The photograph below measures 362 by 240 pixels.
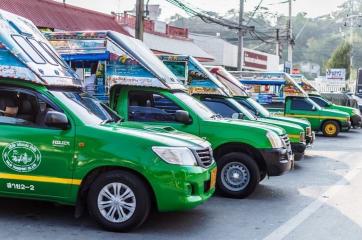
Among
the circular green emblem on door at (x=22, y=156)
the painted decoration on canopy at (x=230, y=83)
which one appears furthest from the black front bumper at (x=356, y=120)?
the circular green emblem on door at (x=22, y=156)

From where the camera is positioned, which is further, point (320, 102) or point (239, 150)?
point (320, 102)

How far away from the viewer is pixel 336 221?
7.16 metres

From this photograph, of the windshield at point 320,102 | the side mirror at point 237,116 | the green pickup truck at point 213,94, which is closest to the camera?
the side mirror at point 237,116

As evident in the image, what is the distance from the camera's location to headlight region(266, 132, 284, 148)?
8625 millimetres

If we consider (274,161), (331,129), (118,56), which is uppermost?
(118,56)

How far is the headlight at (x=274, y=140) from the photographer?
340 inches

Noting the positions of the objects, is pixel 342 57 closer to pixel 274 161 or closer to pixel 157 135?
pixel 274 161

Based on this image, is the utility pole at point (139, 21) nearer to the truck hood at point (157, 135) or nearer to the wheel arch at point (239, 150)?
the wheel arch at point (239, 150)

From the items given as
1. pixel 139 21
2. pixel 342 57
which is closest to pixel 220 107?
pixel 139 21

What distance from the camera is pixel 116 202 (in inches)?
241

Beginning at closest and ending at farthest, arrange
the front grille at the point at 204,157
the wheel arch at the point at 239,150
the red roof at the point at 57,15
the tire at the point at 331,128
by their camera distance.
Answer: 1. the front grille at the point at 204,157
2. the wheel arch at the point at 239,150
3. the red roof at the point at 57,15
4. the tire at the point at 331,128

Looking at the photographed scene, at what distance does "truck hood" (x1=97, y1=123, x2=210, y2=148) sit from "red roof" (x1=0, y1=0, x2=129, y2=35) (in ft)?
39.1

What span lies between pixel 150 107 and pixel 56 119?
2.94m

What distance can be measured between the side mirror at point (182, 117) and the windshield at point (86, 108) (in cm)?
146
